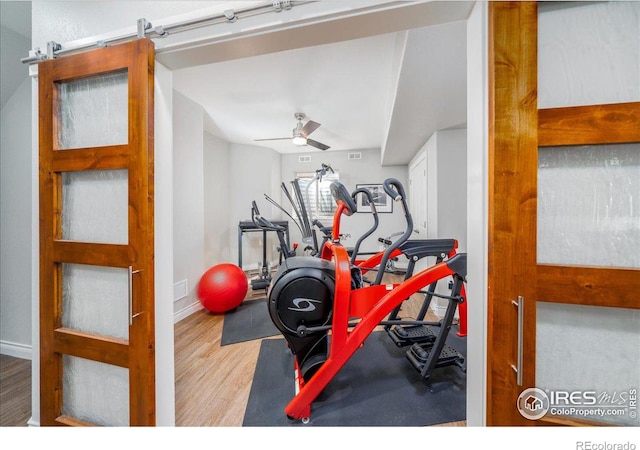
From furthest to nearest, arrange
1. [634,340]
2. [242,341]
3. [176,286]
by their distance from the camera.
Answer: [176,286] → [242,341] → [634,340]

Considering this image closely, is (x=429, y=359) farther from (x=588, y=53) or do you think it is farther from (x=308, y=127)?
(x=308, y=127)

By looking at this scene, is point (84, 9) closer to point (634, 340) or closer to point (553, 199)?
point (553, 199)

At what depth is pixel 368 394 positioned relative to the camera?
5.64 ft

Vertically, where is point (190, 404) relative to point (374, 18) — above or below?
below

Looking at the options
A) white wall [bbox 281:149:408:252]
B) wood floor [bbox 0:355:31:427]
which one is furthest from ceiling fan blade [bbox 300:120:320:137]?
wood floor [bbox 0:355:31:427]

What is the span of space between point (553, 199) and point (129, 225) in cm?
168

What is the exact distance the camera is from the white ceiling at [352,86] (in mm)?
1597

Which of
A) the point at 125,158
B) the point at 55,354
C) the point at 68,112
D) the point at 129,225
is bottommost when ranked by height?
the point at 55,354

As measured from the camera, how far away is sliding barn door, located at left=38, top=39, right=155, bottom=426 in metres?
1.06

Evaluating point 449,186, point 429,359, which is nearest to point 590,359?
point 429,359

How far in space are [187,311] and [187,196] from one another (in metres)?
1.48

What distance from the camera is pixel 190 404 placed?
5.27 feet

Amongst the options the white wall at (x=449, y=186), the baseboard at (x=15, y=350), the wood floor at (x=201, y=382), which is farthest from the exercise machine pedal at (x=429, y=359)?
the baseboard at (x=15, y=350)
